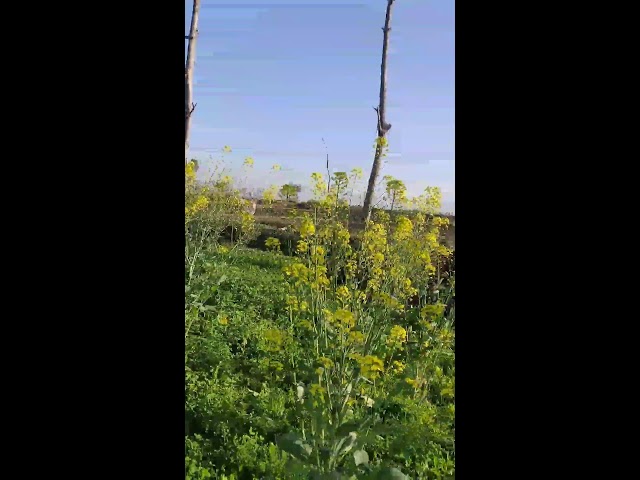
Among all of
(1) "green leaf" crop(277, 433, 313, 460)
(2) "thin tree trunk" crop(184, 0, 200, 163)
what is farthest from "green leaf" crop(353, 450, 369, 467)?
(2) "thin tree trunk" crop(184, 0, 200, 163)

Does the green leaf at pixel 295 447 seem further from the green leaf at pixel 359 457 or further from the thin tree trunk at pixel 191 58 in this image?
the thin tree trunk at pixel 191 58

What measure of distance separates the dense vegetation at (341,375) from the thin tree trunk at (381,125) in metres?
0.07

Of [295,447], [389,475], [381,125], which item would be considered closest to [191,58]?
[381,125]

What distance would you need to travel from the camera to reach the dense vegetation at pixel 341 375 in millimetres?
1464

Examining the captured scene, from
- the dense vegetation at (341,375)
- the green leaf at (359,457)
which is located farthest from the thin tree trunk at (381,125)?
the green leaf at (359,457)

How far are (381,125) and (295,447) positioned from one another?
1.09m

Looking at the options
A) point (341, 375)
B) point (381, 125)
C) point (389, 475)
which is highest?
point (381, 125)

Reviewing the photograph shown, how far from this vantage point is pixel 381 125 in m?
1.91

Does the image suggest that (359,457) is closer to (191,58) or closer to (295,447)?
(295,447)
